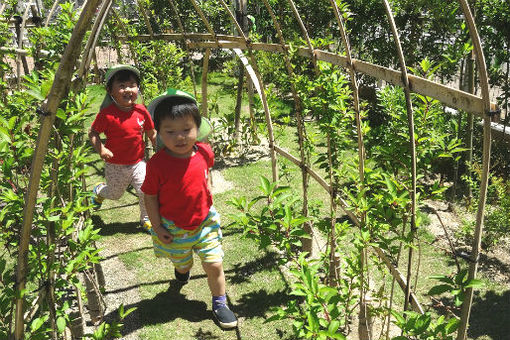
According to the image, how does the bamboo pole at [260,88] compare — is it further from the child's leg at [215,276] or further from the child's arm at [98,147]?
the child's arm at [98,147]

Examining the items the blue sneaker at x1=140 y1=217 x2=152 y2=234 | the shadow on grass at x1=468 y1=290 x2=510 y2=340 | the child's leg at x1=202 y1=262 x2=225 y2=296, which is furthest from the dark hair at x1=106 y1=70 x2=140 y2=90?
the shadow on grass at x1=468 y1=290 x2=510 y2=340

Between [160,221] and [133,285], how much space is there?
33.4 inches

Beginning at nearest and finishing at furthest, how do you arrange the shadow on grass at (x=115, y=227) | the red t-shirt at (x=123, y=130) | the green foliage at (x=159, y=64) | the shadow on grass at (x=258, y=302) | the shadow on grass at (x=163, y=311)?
1. the shadow on grass at (x=163, y=311)
2. the shadow on grass at (x=258, y=302)
3. the red t-shirt at (x=123, y=130)
4. the shadow on grass at (x=115, y=227)
5. the green foliage at (x=159, y=64)

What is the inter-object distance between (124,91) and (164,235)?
148 cm

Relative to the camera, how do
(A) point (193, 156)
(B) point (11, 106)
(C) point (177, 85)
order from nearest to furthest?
(B) point (11, 106)
(A) point (193, 156)
(C) point (177, 85)

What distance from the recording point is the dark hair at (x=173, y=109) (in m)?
2.54

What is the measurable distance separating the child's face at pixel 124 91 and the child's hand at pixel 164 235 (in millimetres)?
1406

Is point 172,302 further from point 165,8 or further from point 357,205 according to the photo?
point 165,8

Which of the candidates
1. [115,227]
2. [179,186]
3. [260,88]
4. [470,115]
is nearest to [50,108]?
[179,186]

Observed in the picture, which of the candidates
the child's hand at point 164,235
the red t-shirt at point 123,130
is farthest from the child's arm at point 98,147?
the child's hand at point 164,235

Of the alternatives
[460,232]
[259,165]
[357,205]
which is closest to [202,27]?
[259,165]

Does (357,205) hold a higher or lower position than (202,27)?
Result: lower

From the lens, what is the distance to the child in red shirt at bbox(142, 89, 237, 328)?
2.59 metres

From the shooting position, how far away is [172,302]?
316cm
